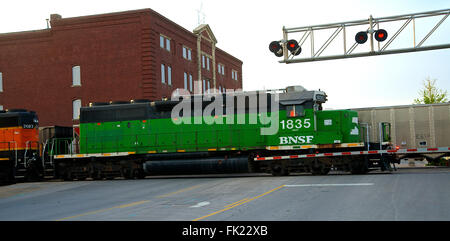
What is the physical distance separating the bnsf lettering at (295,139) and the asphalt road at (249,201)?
3.10 metres

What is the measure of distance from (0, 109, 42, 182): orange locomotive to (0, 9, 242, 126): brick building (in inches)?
434

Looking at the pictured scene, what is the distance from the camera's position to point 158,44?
123 ft

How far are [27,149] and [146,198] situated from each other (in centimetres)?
1312

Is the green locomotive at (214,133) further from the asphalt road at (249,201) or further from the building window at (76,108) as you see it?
the building window at (76,108)

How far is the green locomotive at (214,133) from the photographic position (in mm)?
21406

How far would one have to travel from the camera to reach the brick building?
36406 mm

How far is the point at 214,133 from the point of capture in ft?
75.3

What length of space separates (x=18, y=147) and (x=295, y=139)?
49.2 ft

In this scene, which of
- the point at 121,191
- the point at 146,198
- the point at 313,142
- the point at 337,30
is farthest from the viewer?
the point at 313,142

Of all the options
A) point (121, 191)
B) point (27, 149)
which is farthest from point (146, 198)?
point (27, 149)

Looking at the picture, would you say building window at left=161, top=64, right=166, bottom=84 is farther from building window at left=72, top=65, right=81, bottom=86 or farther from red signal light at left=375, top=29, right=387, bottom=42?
red signal light at left=375, top=29, right=387, bottom=42

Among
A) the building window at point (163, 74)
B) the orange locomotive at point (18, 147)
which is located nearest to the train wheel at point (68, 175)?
the orange locomotive at point (18, 147)

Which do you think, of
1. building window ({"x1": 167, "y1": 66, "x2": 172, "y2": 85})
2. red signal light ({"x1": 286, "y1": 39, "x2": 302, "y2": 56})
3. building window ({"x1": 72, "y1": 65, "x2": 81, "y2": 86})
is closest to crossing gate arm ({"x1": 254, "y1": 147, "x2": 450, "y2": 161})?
red signal light ({"x1": 286, "y1": 39, "x2": 302, "y2": 56})
